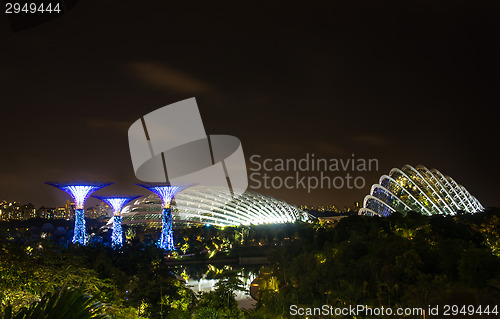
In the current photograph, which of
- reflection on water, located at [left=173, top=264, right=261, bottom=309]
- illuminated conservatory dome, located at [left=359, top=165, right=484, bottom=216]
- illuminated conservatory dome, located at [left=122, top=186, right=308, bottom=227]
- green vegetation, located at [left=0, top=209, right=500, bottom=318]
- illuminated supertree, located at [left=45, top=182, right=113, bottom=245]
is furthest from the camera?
illuminated conservatory dome, located at [left=122, top=186, right=308, bottom=227]

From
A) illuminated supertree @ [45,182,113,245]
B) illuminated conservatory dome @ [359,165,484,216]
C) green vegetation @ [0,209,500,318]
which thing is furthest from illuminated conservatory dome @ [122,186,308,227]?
green vegetation @ [0,209,500,318]

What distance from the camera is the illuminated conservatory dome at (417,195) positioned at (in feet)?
211

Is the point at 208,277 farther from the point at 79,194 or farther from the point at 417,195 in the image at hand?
the point at 417,195

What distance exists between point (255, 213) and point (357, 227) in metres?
61.9

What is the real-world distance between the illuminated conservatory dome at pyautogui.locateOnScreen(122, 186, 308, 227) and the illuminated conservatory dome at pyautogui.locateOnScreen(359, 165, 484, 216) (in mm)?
34343

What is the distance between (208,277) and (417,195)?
3265 centimetres

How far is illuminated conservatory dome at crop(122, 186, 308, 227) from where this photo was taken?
9881 centimetres

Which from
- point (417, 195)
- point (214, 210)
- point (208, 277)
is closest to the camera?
point (208, 277)

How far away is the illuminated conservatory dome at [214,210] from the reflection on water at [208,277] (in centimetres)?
3933

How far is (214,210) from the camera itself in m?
100

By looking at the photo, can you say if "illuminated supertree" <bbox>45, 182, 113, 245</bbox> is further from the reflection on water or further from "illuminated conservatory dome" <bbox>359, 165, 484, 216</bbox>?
"illuminated conservatory dome" <bbox>359, 165, 484, 216</bbox>

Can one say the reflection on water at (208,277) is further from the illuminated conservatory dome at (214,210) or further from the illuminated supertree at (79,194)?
the illuminated conservatory dome at (214,210)

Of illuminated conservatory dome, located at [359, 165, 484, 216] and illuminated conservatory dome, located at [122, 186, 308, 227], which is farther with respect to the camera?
illuminated conservatory dome, located at [122, 186, 308, 227]

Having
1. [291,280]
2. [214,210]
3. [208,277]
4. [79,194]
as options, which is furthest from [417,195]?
[214,210]
